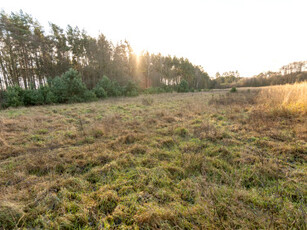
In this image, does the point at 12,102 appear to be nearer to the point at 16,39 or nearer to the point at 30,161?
the point at 16,39

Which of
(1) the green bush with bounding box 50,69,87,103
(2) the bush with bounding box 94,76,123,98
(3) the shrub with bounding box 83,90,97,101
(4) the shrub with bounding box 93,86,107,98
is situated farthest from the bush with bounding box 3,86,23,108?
(2) the bush with bounding box 94,76,123,98

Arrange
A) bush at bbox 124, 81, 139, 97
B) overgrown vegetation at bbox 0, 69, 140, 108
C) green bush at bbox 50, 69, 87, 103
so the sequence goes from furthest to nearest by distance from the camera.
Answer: bush at bbox 124, 81, 139, 97 → green bush at bbox 50, 69, 87, 103 → overgrown vegetation at bbox 0, 69, 140, 108

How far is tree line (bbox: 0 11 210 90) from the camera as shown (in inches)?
724

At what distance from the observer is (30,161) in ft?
9.78

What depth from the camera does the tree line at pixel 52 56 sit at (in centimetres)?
1839

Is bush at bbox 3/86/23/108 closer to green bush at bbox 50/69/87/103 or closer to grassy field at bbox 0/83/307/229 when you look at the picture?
green bush at bbox 50/69/87/103

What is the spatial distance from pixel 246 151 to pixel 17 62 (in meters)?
30.4

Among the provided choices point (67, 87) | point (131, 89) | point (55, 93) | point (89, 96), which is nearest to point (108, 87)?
point (89, 96)

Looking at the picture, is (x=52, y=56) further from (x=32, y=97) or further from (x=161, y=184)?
(x=161, y=184)

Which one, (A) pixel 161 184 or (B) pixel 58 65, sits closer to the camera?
(A) pixel 161 184

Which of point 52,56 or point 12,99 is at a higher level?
point 52,56

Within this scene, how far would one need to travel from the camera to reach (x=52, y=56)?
22312 mm

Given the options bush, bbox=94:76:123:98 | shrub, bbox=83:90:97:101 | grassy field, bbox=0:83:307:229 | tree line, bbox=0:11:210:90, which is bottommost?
grassy field, bbox=0:83:307:229

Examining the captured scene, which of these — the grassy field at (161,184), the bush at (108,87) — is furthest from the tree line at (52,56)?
the grassy field at (161,184)
